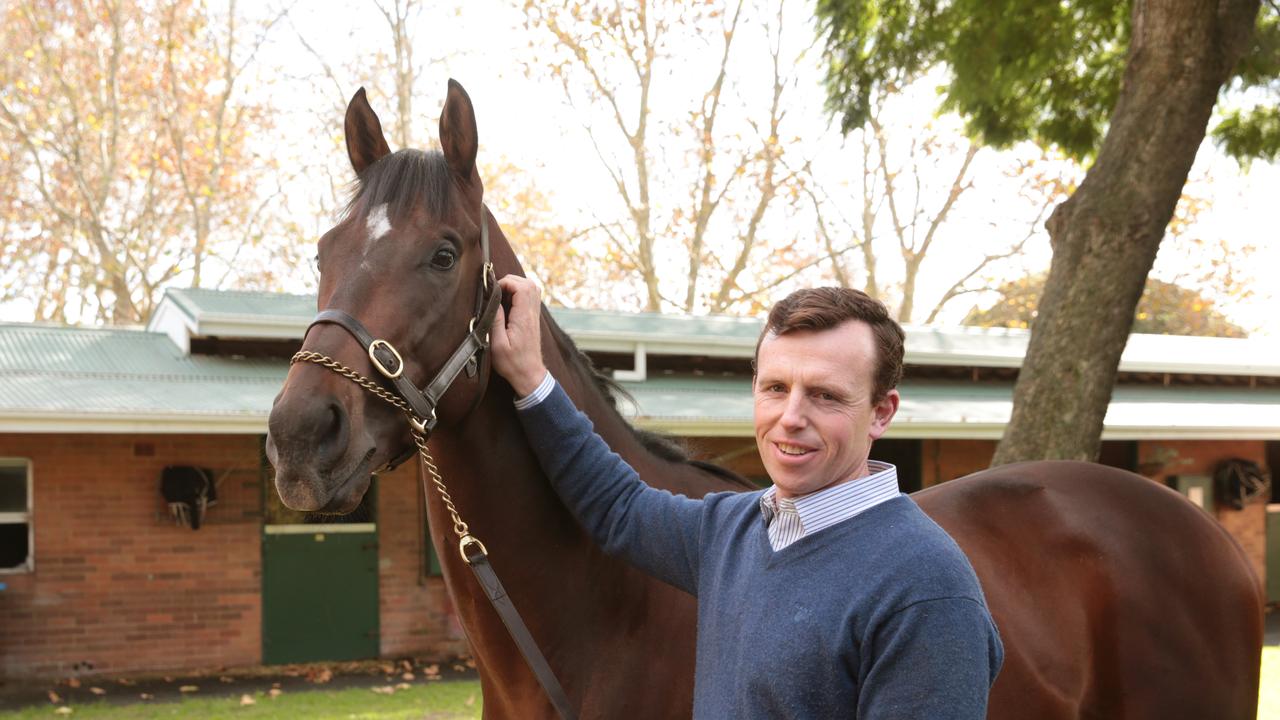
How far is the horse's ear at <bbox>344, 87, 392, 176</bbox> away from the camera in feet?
8.09

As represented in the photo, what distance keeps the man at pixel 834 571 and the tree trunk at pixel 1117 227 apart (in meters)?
4.92

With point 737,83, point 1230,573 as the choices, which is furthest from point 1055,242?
point 737,83

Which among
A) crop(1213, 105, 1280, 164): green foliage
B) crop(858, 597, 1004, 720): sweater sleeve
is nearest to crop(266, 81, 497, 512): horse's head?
crop(858, 597, 1004, 720): sweater sleeve

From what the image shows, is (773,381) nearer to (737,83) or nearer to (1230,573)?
(1230,573)

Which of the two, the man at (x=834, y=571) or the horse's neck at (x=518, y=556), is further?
the horse's neck at (x=518, y=556)

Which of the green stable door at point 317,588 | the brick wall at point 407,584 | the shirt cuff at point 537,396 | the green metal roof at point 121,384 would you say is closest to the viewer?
the shirt cuff at point 537,396

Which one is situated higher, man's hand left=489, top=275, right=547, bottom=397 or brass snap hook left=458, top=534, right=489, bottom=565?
man's hand left=489, top=275, right=547, bottom=397

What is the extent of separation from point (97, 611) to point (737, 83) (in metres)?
17.2

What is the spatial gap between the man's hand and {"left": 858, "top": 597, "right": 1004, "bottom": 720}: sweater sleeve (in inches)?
42.0

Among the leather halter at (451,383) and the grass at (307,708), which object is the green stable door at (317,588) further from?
the leather halter at (451,383)

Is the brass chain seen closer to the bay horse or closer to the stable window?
the bay horse

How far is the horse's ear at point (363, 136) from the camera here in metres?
2.47

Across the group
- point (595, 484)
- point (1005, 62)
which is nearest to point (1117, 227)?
point (1005, 62)

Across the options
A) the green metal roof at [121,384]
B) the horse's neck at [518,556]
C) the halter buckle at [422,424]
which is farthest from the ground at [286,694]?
the halter buckle at [422,424]
